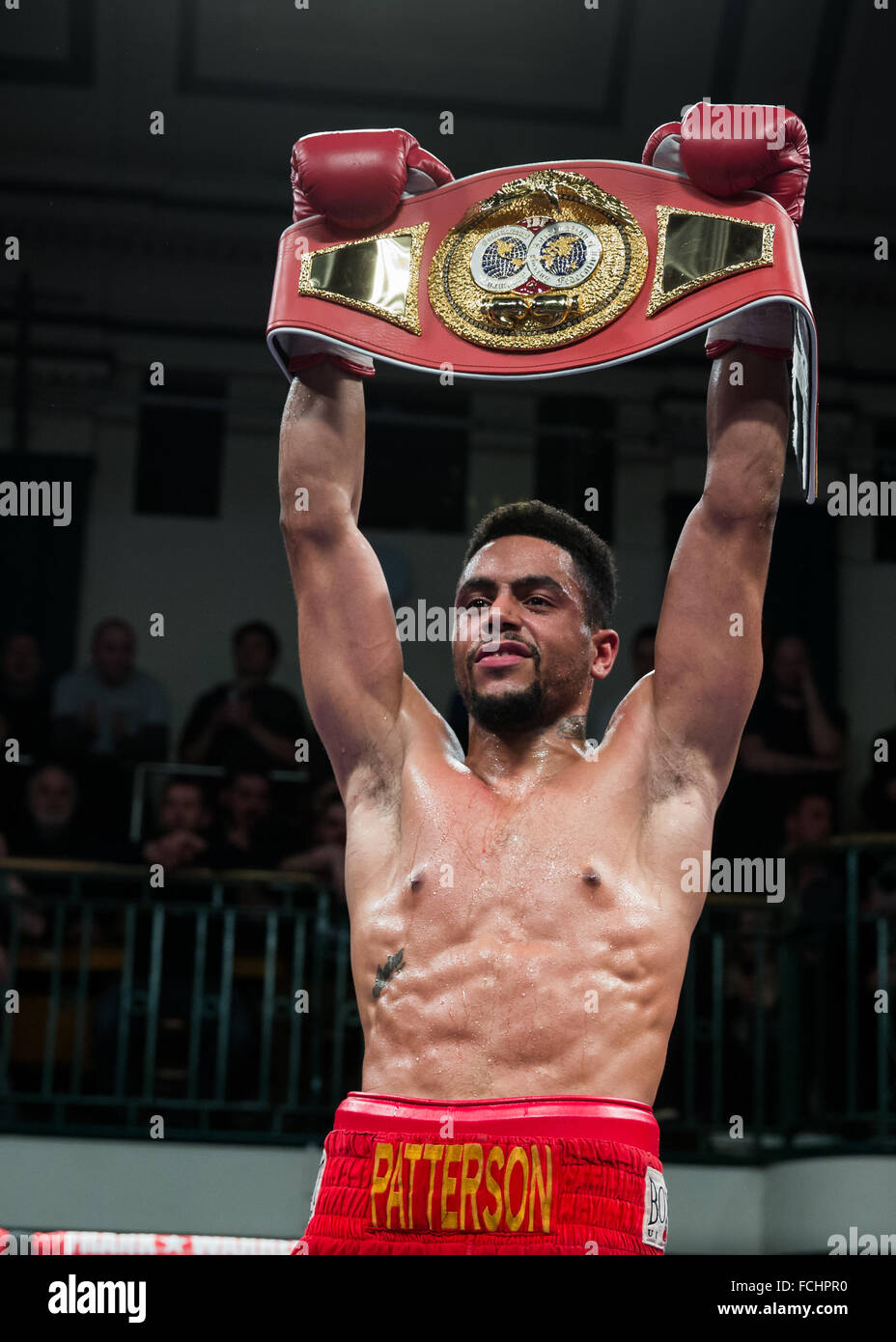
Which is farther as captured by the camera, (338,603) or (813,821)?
(813,821)

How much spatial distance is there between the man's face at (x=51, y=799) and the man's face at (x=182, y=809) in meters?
0.34

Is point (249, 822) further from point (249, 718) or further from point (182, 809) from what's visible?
point (249, 718)

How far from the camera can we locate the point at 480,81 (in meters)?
6.36

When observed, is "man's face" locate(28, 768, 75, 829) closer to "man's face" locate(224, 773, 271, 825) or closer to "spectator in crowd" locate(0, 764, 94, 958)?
"spectator in crowd" locate(0, 764, 94, 958)

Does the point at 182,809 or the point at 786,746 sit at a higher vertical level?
the point at 786,746

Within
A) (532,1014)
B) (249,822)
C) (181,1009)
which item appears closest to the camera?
(532,1014)

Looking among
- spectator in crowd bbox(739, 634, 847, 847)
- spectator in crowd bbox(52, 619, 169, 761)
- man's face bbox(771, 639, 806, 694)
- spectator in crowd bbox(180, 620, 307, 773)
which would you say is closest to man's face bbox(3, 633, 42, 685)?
spectator in crowd bbox(52, 619, 169, 761)

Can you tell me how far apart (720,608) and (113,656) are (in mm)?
3653

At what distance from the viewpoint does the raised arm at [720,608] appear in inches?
88.7

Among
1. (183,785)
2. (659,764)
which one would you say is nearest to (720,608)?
(659,764)

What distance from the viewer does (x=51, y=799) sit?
16.3ft

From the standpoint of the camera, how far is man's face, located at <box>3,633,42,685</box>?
5551 mm

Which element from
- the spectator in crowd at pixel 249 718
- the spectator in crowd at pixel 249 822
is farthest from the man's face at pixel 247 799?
the spectator in crowd at pixel 249 718

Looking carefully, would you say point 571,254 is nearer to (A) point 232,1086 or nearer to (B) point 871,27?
(A) point 232,1086
